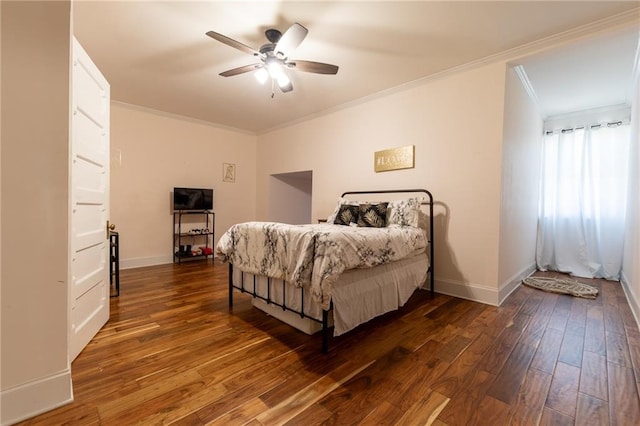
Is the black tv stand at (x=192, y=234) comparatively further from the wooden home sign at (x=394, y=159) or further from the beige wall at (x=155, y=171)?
the wooden home sign at (x=394, y=159)

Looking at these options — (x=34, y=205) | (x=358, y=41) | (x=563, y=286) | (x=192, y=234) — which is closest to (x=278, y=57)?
(x=358, y=41)

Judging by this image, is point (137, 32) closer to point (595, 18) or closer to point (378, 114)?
point (378, 114)

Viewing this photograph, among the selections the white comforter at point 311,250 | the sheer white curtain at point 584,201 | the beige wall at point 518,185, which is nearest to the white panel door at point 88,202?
the white comforter at point 311,250

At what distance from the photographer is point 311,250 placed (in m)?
1.82

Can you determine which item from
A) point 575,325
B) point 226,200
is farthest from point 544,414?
point 226,200

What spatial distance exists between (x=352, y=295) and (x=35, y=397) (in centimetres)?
173

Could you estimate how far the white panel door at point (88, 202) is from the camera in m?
1.70

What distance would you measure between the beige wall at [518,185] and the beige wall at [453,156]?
0.13 m

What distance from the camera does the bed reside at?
5.96 ft

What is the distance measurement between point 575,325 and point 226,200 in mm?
5286

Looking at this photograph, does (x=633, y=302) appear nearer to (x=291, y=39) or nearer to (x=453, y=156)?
(x=453, y=156)

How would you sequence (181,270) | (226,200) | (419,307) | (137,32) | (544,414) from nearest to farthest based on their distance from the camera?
(544,414) < (137,32) < (419,307) < (181,270) < (226,200)

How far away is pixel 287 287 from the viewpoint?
2.20m

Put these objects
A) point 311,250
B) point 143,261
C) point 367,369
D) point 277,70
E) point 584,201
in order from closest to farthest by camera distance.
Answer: point 367,369 < point 311,250 < point 277,70 < point 584,201 < point 143,261
